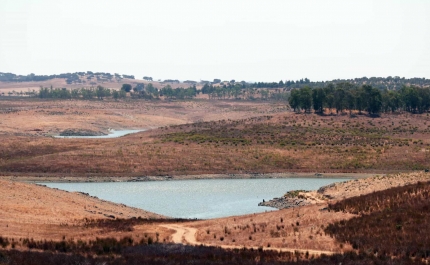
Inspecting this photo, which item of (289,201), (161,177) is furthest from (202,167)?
(289,201)

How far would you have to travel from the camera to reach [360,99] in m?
134

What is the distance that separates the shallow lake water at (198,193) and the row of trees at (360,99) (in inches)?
2143

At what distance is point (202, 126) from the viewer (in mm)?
128500

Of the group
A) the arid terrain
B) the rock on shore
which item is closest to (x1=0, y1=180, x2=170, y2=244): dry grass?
the arid terrain

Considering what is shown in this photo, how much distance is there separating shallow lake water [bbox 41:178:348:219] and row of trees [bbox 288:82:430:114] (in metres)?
54.4

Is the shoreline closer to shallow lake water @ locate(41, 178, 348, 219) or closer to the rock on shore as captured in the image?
shallow lake water @ locate(41, 178, 348, 219)

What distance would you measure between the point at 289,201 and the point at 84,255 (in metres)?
34.8

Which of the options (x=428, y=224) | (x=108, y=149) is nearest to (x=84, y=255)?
(x=428, y=224)

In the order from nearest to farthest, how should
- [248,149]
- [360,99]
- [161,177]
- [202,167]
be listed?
[161,177]
[202,167]
[248,149]
[360,99]

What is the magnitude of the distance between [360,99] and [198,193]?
71.8 meters

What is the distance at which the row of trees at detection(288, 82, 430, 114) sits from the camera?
13462cm

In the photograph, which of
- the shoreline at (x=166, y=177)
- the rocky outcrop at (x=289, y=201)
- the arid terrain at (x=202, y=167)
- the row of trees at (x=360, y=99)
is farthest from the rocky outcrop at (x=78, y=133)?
the rocky outcrop at (x=289, y=201)

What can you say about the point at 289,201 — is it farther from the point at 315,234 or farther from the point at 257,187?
the point at 315,234

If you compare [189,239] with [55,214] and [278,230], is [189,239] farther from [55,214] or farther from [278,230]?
[55,214]
